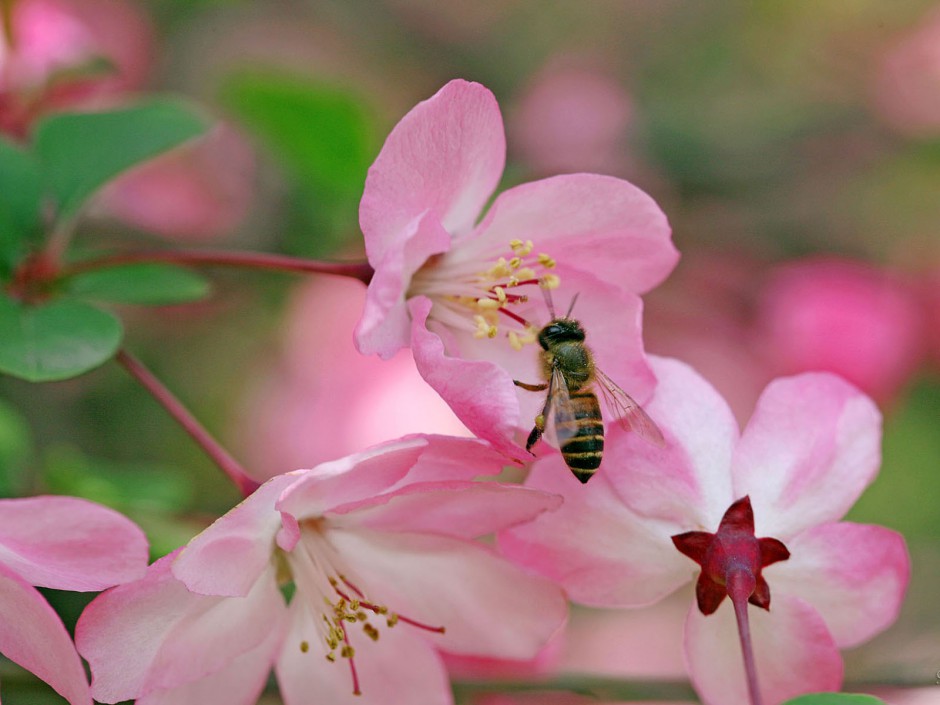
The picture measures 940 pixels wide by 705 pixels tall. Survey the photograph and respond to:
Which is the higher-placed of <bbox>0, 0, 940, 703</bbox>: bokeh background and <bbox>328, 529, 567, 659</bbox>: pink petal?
<bbox>0, 0, 940, 703</bbox>: bokeh background

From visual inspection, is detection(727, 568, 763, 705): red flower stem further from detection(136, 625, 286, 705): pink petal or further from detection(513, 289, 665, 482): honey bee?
detection(136, 625, 286, 705): pink petal

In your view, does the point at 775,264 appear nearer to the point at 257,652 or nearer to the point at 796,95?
the point at 796,95

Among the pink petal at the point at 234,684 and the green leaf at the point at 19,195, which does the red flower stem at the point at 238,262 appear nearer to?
the green leaf at the point at 19,195

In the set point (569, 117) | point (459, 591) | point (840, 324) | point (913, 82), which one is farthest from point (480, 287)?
point (913, 82)

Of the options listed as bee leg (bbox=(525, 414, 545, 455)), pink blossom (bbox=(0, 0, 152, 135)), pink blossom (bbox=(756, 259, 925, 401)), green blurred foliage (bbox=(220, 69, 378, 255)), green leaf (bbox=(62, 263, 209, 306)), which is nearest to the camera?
bee leg (bbox=(525, 414, 545, 455))

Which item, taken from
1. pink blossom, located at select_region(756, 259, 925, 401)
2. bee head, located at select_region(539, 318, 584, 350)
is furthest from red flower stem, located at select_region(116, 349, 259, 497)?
pink blossom, located at select_region(756, 259, 925, 401)

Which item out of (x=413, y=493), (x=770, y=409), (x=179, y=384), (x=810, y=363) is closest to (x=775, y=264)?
(x=810, y=363)

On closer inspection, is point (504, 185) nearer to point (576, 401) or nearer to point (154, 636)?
point (576, 401)
